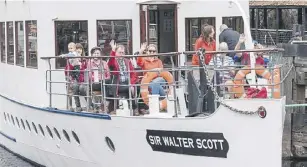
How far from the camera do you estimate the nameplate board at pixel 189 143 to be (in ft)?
34.3

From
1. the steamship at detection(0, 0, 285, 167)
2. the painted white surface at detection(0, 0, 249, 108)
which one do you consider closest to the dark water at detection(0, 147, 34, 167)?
the steamship at detection(0, 0, 285, 167)

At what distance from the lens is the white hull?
10195 mm

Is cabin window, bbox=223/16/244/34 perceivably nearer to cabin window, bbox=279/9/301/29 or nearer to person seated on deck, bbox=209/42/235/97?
person seated on deck, bbox=209/42/235/97

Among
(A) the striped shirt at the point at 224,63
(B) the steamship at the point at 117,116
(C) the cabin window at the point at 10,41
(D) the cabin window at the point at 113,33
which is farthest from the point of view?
(C) the cabin window at the point at 10,41

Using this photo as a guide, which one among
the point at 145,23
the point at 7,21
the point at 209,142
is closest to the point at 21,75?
the point at 7,21

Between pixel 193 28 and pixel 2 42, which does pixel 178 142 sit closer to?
pixel 193 28

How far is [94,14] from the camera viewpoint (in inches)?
526

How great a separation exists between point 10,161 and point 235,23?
582cm

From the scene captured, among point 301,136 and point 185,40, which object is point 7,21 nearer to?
point 185,40

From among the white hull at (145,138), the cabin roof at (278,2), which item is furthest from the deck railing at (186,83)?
the cabin roof at (278,2)

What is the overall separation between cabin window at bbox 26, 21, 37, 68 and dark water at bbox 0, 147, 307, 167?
2.48 m

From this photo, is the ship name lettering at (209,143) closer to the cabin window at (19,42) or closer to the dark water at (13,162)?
the cabin window at (19,42)

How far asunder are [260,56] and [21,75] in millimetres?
4933

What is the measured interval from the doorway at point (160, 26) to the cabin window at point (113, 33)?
0.81ft
